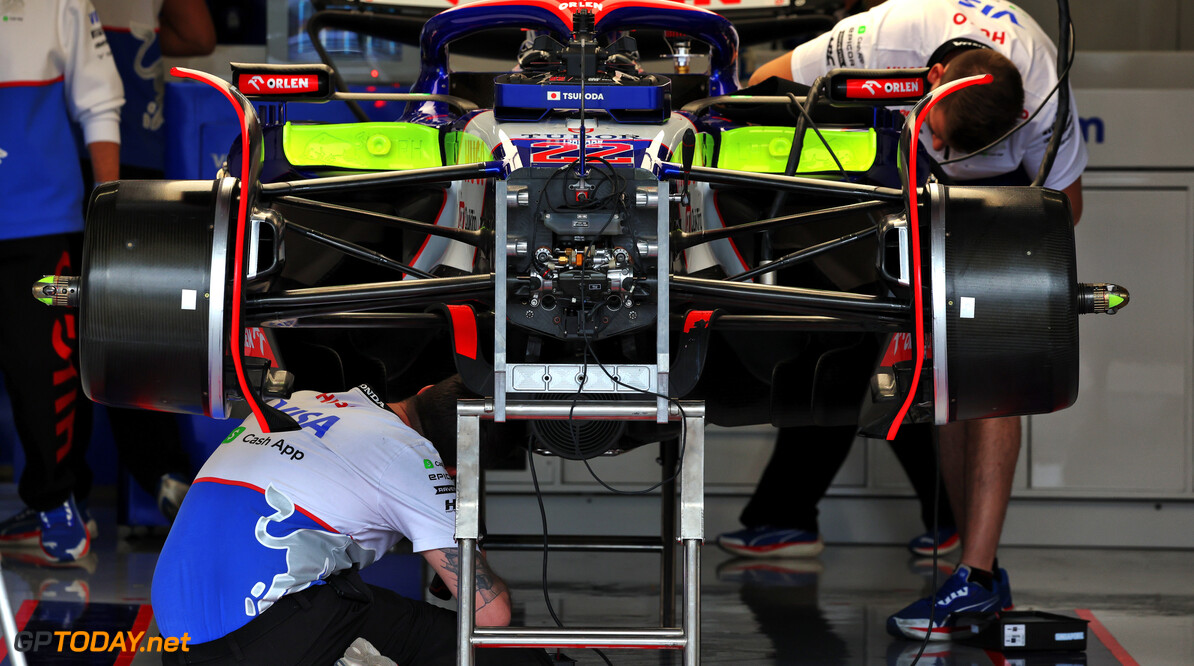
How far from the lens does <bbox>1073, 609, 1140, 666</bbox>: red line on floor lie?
117 inches

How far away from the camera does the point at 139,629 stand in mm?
3104

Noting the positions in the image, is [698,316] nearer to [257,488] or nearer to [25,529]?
[257,488]

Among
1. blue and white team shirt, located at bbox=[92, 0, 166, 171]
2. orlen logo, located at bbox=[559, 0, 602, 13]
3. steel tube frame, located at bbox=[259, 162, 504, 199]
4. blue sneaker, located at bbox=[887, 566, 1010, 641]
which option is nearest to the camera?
steel tube frame, located at bbox=[259, 162, 504, 199]

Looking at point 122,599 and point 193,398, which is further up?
point 193,398

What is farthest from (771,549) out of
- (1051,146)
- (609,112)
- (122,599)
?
(609,112)

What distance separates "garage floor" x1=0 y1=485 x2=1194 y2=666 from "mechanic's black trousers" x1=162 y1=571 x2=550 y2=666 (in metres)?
0.58

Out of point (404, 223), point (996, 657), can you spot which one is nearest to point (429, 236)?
point (404, 223)

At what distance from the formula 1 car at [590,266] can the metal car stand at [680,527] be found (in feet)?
0.12

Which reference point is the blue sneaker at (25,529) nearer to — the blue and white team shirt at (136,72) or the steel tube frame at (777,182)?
the blue and white team shirt at (136,72)

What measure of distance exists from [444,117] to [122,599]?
1611 millimetres

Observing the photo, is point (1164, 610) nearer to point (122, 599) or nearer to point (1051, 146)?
point (1051, 146)

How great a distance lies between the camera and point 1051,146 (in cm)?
308

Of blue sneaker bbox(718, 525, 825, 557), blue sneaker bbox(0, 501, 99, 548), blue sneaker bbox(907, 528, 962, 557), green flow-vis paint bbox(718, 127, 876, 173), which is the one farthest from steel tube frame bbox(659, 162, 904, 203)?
blue sneaker bbox(0, 501, 99, 548)

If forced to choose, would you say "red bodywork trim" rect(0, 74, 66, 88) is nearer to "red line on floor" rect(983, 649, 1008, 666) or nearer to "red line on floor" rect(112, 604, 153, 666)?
"red line on floor" rect(112, 604, 153, 666)
